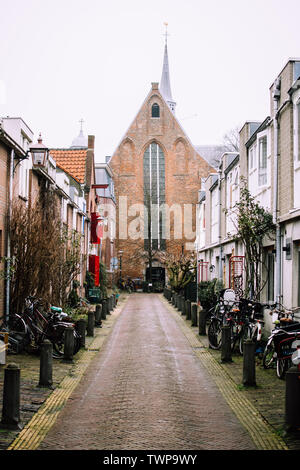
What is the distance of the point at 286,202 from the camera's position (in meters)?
12.9

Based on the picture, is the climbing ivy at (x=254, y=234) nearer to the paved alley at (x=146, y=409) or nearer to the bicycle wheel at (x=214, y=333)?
the bicycle wheel at (x=214, y=333)

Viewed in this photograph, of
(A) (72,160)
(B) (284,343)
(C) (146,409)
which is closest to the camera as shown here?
(C) (146,409)

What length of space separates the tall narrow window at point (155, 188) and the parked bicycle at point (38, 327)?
4112cm

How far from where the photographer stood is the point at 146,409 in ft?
24.6

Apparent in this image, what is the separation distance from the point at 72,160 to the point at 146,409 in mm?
27504

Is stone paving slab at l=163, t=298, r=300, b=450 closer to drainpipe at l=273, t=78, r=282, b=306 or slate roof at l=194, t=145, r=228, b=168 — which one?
drainpipe at l=273, t=78, r=282, b=306

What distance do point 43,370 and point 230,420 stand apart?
11.0 feet

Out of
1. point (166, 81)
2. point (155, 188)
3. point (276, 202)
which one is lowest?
point (276, 202)

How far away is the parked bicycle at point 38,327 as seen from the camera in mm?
11523

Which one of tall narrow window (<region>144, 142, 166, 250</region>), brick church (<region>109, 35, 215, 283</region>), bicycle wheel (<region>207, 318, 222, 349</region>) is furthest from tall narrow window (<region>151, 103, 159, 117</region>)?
bicycle wheel (<region>207, 318, 222, 349</region>)

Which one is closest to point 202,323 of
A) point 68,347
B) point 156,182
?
point 68,347

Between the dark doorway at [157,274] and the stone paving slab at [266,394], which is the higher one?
the dark doorway at [157,274]

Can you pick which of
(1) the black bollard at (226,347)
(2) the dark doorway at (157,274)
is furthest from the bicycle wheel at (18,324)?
(2) the dark doorway at (157,274)

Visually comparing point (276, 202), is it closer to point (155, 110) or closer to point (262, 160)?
point (262, 160)
